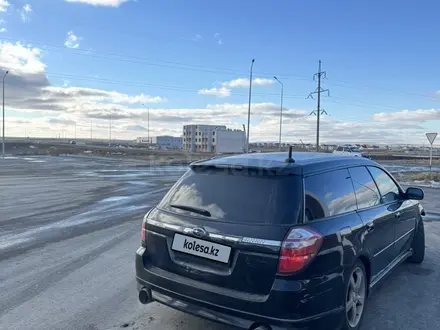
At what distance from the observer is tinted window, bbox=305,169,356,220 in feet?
10.00

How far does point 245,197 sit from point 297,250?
0.62 metres

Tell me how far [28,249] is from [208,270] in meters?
4.07

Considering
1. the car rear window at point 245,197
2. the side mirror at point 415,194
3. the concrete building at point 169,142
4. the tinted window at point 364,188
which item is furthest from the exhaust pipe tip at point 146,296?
the concrete building at point 169,142

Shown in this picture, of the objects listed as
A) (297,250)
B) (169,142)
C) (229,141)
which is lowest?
(297,250)

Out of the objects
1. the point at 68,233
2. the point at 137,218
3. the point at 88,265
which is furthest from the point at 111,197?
the point at 88,265

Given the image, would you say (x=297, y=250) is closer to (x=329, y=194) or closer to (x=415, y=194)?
(x=329, y=194)

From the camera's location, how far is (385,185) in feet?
15.0

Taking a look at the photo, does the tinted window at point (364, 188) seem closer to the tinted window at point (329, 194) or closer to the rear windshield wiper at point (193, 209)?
the tinted window at point (329, 194)

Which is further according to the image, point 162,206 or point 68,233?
point 68,233

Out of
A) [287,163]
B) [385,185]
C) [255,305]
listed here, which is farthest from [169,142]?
[255,305]

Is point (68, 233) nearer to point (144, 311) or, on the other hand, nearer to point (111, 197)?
point (144, 311)

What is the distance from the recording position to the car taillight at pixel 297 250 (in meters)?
2.71

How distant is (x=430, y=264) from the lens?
17.5 ft

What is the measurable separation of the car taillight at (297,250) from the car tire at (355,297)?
587 millimetres
